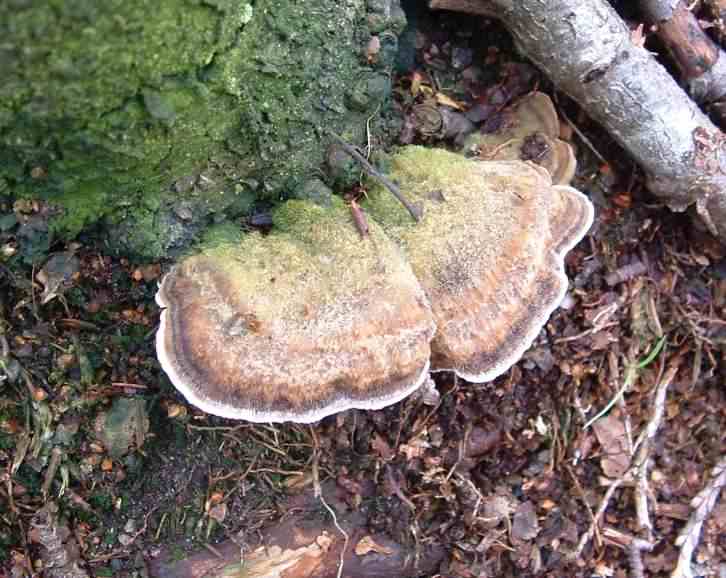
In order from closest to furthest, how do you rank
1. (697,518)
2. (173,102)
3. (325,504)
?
(173,102) → (325,504) → (697,518)

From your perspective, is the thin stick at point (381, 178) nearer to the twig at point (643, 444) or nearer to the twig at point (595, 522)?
the twig at point (643, 444)

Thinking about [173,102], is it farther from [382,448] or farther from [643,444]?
[643,444]

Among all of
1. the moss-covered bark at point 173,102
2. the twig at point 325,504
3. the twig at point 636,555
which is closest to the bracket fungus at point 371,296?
the moss-covered bark at point 173,102

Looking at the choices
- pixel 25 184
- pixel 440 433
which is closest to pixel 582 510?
pixel 440 433

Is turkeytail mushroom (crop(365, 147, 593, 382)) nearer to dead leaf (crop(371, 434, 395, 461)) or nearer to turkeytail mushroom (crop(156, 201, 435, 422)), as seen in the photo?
turkeytail mushroom (crop(156, 201, 435, 422))

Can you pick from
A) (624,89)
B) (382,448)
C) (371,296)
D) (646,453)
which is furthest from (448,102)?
(646,453)

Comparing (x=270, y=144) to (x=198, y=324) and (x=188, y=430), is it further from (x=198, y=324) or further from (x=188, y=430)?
(x=188, y=430)
